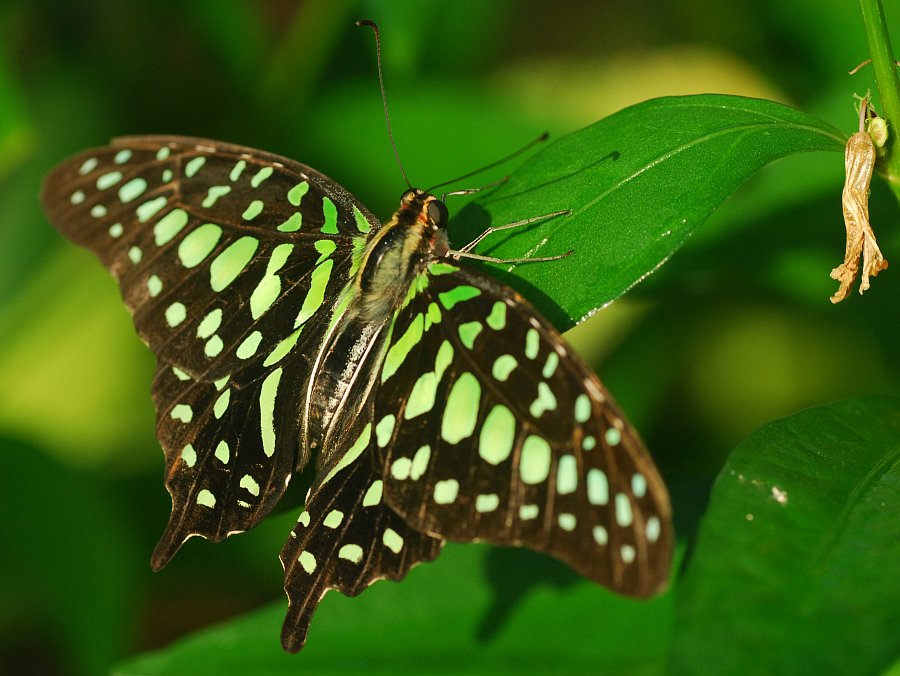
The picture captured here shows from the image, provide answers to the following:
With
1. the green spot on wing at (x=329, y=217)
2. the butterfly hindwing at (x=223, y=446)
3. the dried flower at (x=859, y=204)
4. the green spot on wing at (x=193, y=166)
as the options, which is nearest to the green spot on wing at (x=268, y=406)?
the butterfly hindwing at (x=223, y=446)

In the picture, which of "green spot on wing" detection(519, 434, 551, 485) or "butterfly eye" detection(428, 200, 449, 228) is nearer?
"green spot on wing" detection(519, 434, 551, 485)

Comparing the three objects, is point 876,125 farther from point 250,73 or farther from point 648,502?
point 250,73

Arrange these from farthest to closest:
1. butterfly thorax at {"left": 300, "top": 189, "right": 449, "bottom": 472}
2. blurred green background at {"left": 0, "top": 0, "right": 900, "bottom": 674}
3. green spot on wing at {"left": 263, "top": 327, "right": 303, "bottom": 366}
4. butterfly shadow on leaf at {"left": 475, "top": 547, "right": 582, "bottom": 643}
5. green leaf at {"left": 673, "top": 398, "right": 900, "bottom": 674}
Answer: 1. blurred green background at {"left": 0, "top": 0, "right": 900, "bottom": 674}
2. butterfly shadow on leaf at {"left": 475, "top": 547, "right": 582, "bottom": 643}
3. green spot on wing at {"left": 263, "top": 327, "right": 303, "bottom": 366}
4. butterfly thorax at {"left": 300, "top": 189, "right": 449, "bottom": 472}
5. green leaf at {"left": 673, "top": 398, "right": 900, "bottom": 674}

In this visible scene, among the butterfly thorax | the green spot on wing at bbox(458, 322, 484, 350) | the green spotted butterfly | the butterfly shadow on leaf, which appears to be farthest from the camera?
the butterfly shadow on leaf

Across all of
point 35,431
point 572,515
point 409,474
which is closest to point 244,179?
point 409,474

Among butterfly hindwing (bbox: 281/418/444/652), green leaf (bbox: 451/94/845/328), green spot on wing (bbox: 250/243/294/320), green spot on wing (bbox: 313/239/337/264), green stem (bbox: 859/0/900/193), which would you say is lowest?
butterfly hindwing (bbox: 281/418/444/652)

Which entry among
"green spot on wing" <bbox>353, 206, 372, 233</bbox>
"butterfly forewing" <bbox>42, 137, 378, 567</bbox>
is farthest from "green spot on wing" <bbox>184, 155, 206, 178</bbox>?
"green spot on wing" <bbox>353, 206, 372, 233</bbox>

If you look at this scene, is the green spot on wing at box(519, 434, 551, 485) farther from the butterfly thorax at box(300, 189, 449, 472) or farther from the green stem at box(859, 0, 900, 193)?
the green stem at box(859, 0, 900, 193)

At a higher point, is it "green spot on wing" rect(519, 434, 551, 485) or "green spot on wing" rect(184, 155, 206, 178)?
"green spot on wing" rect(184, 155, 206, 178)
